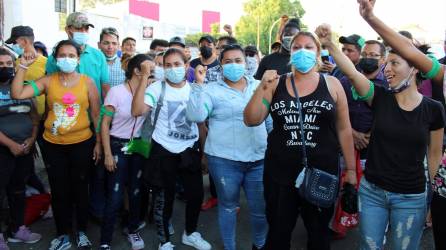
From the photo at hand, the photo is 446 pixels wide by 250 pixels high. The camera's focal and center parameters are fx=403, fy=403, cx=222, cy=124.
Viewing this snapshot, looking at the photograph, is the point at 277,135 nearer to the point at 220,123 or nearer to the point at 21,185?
the point at 220,123

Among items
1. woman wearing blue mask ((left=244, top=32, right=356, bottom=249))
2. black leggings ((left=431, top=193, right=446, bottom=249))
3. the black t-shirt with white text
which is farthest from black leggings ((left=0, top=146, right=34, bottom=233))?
black leggings ((left=431, top=193, right=446, bottom=249))

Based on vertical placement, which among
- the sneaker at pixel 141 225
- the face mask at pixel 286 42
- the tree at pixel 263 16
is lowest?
the sneaker at pixel 141 225

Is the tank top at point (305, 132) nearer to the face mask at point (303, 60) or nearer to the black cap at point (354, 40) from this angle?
the face mask at point (303, 60)

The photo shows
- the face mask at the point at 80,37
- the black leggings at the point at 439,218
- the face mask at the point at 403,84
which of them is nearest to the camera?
the black leggings at the point at 439,218

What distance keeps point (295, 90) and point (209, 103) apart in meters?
0.85

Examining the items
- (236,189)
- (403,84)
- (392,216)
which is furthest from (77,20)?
(392,216)

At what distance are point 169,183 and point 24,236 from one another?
1.55m

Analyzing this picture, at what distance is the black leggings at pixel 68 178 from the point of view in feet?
12.1

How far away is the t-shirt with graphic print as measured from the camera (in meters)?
3.67

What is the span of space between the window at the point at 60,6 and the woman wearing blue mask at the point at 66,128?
52.0ft

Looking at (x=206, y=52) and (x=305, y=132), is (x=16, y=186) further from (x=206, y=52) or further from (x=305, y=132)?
(x=206, y=52)

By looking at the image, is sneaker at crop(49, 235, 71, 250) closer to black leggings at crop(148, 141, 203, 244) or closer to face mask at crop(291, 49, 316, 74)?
black leggings at crop(148, 141, 203, 244)

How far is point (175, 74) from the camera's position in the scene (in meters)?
3.64

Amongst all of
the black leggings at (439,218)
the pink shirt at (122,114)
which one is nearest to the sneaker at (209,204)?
the pink shirt at (122,114)
